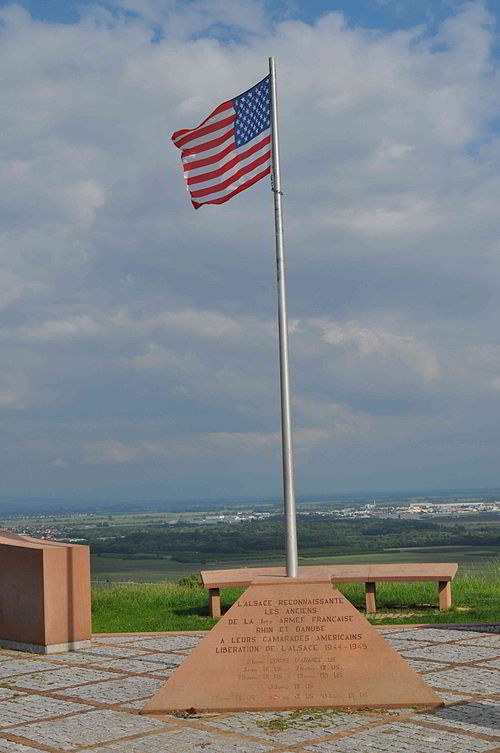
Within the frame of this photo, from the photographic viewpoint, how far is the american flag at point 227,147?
9781 millimetres

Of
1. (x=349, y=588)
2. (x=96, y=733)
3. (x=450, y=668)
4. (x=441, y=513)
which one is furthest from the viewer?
(x=441, y=513)

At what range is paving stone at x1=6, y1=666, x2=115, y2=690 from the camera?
8.79 m

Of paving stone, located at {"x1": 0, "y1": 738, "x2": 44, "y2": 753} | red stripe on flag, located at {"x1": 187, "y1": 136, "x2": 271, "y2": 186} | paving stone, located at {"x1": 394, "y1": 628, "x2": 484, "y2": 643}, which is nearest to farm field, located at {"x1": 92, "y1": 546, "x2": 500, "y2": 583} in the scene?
paving stone, located at {"x1": 394, "y1": 628, "x2": 484, "y2": 643}

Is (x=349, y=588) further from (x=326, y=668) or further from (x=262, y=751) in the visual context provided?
(x=262, y=751)

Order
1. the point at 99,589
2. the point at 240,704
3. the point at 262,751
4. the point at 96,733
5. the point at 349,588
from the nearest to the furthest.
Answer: the point at 262,751, the point at 96,733, the point at 240,704, the point at 349,588, the point at 99,589

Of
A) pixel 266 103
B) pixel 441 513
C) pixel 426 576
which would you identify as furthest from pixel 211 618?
pixel 441 513

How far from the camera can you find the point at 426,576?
12586mm

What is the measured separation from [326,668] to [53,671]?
10.7 feet

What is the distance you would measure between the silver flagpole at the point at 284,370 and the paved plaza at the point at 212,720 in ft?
4.89

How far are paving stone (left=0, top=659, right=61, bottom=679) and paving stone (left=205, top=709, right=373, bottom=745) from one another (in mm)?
3056

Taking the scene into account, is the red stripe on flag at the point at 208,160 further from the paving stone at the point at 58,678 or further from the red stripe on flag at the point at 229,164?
the paving stone at the point at 58,678

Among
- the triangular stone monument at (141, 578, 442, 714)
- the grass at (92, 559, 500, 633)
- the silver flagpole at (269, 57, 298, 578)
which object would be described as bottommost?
the grass at (92, 559, 500, 633)

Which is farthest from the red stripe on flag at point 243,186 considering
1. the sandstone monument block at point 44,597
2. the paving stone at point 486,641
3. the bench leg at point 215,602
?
the bench leg at point 215,602

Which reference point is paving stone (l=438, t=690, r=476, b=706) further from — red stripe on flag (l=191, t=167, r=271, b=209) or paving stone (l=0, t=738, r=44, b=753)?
red stripe on flag (l=191, t=167, r=271, b=209)
